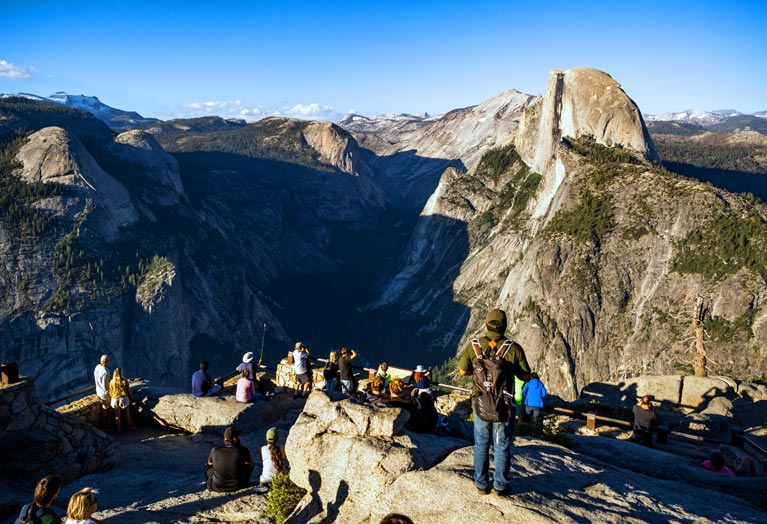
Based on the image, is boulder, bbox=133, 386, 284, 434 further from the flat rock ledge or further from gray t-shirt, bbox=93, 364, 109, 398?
the flat rock ledge

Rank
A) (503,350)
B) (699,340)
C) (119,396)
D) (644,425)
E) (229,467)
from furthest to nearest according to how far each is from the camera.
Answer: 1. (699,340)
2. (119,396)
3. (644,425)
4. (229,467)
5. (503,350)

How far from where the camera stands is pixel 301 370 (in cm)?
2053

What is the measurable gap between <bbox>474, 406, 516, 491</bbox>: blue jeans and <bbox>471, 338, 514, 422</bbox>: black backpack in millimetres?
196

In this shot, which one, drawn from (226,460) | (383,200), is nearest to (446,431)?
(226,460)

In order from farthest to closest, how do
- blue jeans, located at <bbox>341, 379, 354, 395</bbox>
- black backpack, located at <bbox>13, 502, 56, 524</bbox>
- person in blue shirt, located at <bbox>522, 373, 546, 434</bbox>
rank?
blue jeans, located at <bbox>341, 379, 354, 395</bbox>
person in blue shirt, located at <bbox>522, 373, 546, 434</bbox>
black backpack, located at <bbox>13, 502, 56, 524</bbox>

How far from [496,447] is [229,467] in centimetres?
634

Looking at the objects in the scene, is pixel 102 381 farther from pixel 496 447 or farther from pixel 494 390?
pixel 494 390

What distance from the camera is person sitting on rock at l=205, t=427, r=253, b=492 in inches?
434

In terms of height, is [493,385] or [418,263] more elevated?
[493,385]

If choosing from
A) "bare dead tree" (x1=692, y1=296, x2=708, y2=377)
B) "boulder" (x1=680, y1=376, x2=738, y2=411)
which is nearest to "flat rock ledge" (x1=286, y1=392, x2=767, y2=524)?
"boulder" (x1=680, y1=376, x2=738, y2=411)

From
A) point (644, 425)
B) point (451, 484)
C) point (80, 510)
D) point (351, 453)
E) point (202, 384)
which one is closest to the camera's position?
point (80, 510)

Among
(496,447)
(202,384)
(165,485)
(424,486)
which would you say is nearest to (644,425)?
(496,447)

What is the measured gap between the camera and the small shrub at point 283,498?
10.0 meters

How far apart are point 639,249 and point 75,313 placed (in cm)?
7989
